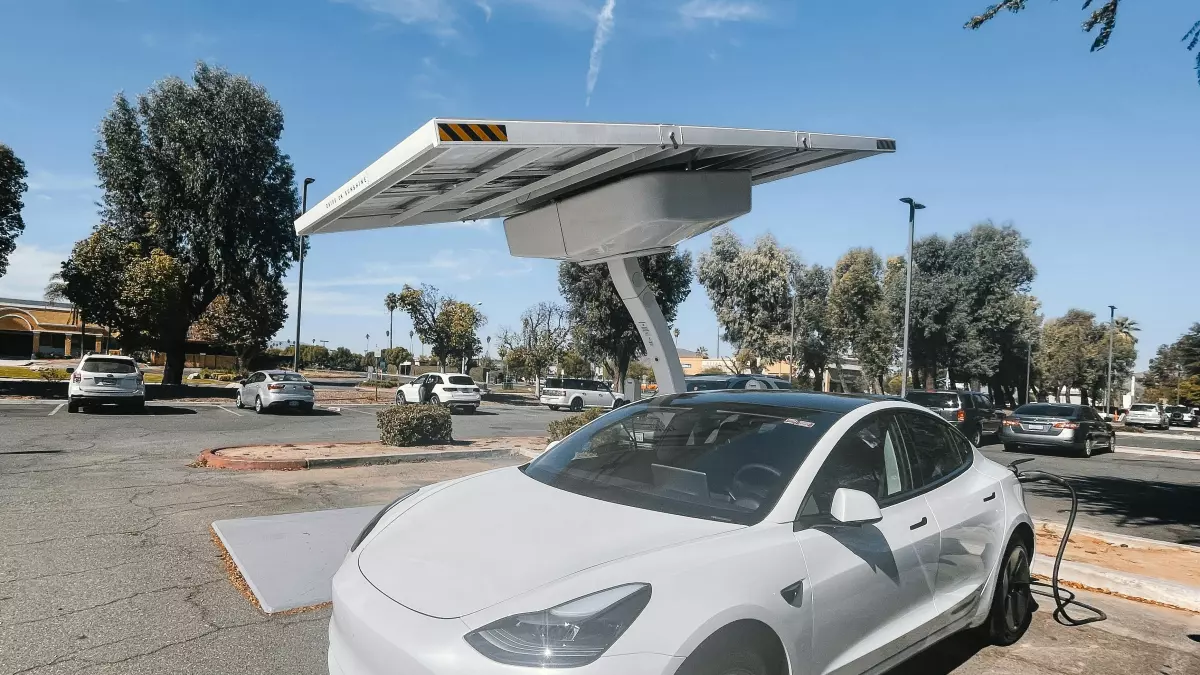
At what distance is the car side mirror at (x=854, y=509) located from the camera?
2.93 m

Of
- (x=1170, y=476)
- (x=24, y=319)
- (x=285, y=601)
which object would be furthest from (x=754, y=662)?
(x=24, y=319)

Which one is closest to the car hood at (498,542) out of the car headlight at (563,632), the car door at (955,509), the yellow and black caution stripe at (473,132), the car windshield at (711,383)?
the car headlight at (563,632)

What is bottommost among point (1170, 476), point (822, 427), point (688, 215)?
point (1170, 476)

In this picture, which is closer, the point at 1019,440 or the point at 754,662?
the point at 754,662

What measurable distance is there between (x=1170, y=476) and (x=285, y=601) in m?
17.0

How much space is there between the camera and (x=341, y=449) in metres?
12.3

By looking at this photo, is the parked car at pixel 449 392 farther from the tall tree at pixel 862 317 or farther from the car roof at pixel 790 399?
the tall tree at pixel 862 317

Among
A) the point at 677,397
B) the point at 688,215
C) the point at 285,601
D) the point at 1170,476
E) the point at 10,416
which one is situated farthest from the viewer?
the point at 10,416

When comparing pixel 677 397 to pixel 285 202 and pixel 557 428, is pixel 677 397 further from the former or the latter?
pixel 285 202

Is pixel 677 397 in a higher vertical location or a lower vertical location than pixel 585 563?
higher

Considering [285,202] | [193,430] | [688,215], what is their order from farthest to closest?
1. [285,202]
2. [193,430]
3. [688,215]

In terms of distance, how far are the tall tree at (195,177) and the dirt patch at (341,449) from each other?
1815 centimetres

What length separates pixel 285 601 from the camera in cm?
471

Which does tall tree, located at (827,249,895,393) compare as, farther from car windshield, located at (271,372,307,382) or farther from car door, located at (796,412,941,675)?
car door, located at (796,412,941,675)
